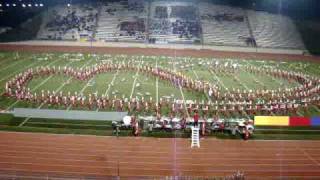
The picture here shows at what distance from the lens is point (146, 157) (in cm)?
1683

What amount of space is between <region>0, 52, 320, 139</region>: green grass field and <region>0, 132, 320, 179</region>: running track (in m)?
1.55

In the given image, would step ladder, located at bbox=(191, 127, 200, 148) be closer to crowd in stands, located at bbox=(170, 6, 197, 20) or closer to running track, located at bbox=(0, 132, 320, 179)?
running track, located at bbox=(0, 132, 320, 179)

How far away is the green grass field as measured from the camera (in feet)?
67.9

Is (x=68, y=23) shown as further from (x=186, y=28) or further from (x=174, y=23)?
(x=186, y=28)

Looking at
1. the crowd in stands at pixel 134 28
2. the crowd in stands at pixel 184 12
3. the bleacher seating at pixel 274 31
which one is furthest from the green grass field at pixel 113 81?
the crowd in stands at pixel 184 12

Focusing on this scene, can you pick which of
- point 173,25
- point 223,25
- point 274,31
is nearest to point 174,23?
point 173,25

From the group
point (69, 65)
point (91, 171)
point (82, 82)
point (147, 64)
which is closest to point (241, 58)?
point (147, 64)

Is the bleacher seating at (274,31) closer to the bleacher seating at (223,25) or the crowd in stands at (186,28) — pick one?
the bleacher seating at (223,25)

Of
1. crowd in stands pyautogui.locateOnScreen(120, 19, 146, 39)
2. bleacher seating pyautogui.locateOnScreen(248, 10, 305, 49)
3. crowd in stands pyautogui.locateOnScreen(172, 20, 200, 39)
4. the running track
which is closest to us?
the running track

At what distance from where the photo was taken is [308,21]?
51250 millimetres

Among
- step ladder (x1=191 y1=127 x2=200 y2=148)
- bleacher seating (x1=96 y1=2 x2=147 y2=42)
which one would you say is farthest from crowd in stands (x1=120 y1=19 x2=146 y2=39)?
step ladder (x1=191 y1=127 x2=200 y2=148)

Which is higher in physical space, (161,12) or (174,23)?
(161,12)

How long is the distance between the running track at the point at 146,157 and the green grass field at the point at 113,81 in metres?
1.55

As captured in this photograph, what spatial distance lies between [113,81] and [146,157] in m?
13.3
